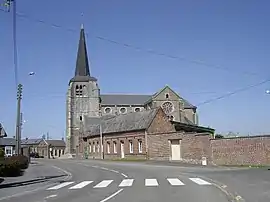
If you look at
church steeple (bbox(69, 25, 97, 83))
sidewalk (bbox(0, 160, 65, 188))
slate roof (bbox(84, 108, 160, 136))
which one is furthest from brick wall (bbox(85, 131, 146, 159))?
church steeple (bbox(69, 25, 97, 83))

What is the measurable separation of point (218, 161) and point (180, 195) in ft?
79.9

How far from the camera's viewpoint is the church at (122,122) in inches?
2213

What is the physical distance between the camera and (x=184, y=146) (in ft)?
148

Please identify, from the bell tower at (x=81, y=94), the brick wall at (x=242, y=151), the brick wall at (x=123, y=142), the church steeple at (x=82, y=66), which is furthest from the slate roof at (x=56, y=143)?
the brick wall at (x=242, y=151)

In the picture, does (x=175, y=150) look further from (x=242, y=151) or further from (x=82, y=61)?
(x=82, y=61)

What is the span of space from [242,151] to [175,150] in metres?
13.2

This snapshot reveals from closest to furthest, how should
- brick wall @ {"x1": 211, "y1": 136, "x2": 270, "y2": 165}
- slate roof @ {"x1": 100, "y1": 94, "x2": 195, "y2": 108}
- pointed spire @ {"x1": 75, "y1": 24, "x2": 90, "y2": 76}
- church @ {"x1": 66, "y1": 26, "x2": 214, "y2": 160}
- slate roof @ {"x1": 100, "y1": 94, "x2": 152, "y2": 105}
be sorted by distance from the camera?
brick wall @ {"x1": 211, "y1": 136, "x2": 270, "y2": 165}, church @ {"x1": 66, "y1": 26, "x2": 214, "y2": 160}, pointed spire @ {"x1": 75, "y1": 24, "x2": 90, "y2": 76}, slate roof @ {"x1": 100, "y1": 94, "x2": 195, "y2": 108}, slate roof @ {"x1": 100, "y1": 94, "x2": 152, "y2": 105}

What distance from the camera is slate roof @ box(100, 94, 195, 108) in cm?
11675

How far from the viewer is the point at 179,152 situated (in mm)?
47156

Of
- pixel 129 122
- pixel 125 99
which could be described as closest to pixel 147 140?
pixel 129 122

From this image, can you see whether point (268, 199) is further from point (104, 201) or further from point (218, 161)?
point (218, 161)

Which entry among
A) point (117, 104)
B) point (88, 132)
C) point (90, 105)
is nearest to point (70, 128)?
point (90, 105)

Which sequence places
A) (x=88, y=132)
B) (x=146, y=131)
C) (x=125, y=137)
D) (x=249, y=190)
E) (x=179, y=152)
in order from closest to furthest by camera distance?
1. (x=249, y=190)
2. (x=179, y=152)
3. (x=146, y=131)
4. (x=125, y=137)
5. (x=88, y=132)

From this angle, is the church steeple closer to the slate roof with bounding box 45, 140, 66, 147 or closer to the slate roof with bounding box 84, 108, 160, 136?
the slate roof with bounding box 84, 108, 160, 136
